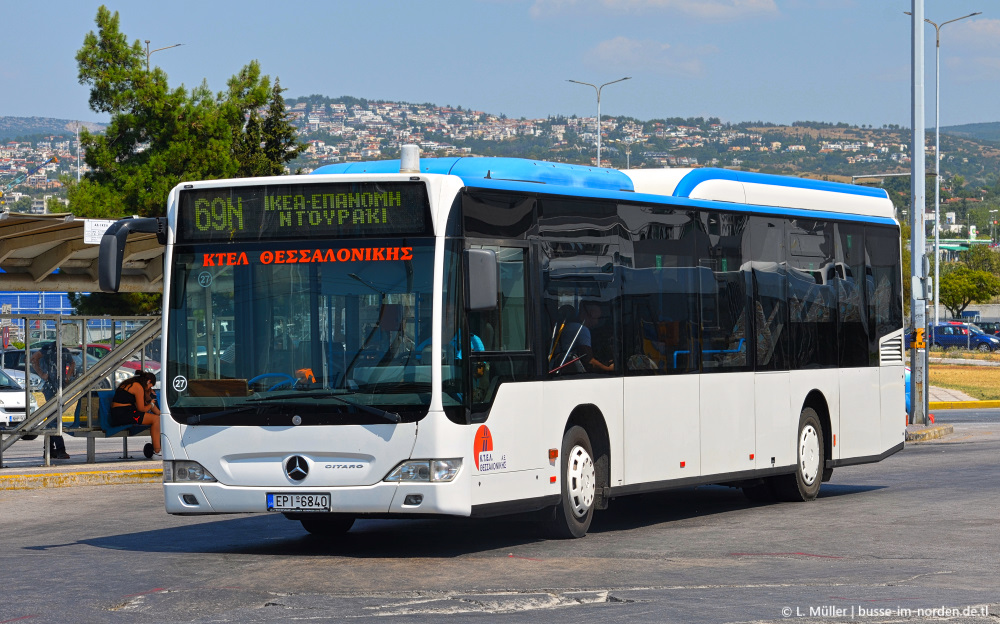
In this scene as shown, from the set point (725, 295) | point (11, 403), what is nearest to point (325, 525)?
point (725, 295)

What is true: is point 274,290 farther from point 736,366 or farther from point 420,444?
point 736,366

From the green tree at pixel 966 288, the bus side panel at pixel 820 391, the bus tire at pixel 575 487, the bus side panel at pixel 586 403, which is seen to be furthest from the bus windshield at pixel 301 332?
the green tree at pixel 966 288

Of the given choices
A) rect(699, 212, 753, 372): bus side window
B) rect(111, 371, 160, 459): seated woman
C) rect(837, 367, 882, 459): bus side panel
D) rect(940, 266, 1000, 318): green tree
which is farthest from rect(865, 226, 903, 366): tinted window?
rect(940, 266, 1000, 318): green tree

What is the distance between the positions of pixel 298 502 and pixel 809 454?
22.5ft

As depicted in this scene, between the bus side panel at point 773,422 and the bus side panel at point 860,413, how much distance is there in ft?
3.91

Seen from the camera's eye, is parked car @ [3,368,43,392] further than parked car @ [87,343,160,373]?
No

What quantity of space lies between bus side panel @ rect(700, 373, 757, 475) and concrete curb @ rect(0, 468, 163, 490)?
25.9ft

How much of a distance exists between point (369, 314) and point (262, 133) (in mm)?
33396

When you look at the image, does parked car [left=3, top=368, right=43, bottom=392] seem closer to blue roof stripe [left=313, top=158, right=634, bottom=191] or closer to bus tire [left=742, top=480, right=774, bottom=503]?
blue roof stripe [left=313, top=158, right=634, bottom=191]

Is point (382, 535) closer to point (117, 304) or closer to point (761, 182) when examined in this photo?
point (761, 182)

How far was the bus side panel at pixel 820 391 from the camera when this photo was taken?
50.2 feet

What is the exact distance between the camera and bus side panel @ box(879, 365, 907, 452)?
17047 mm

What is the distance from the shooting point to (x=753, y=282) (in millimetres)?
14734

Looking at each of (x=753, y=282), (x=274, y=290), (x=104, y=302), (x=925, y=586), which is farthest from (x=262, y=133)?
(x=925, y=586)
